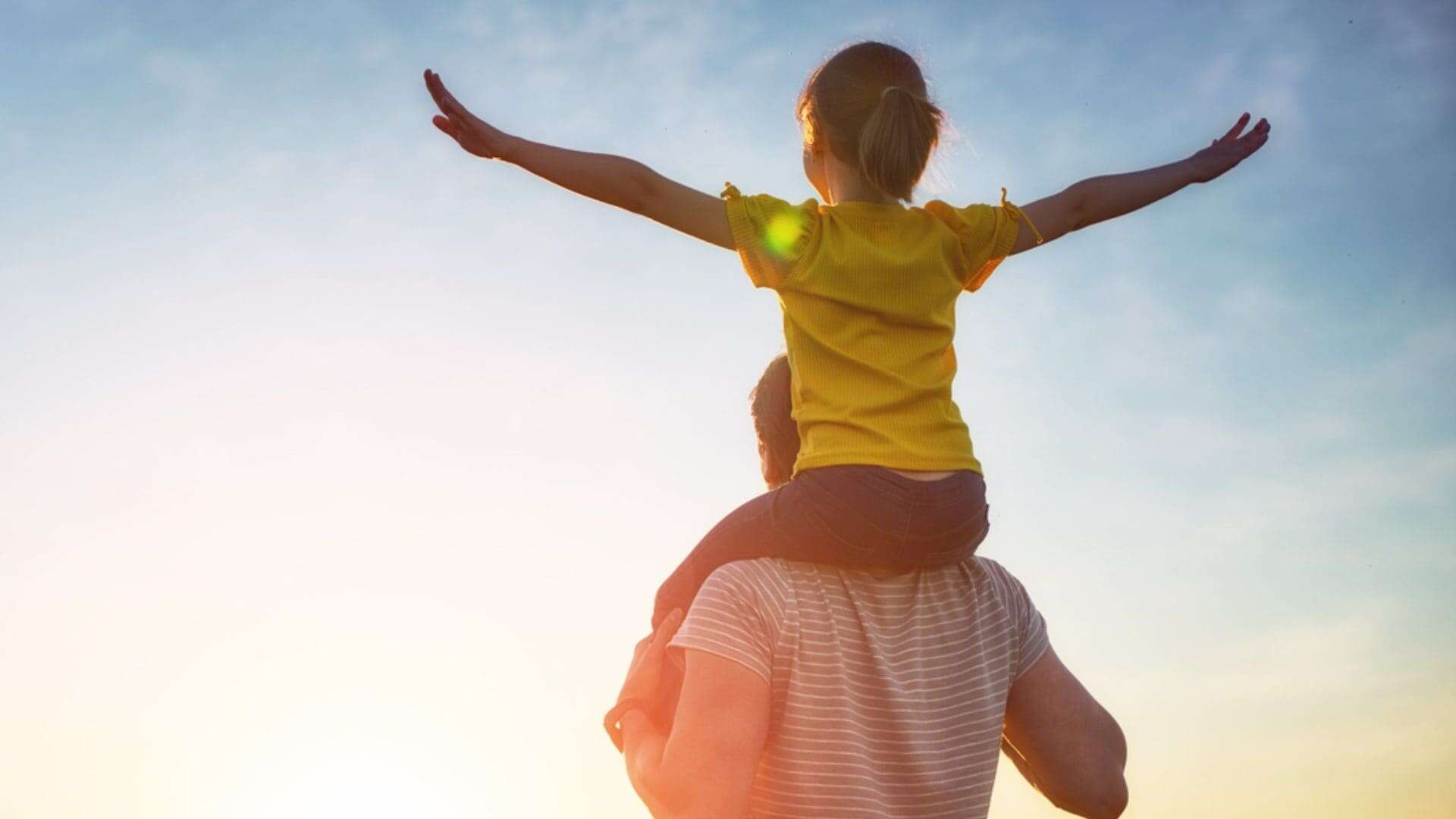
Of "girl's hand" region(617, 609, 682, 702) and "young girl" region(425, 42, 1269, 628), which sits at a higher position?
→ "young girl" region(425, 42, 1269, 628)

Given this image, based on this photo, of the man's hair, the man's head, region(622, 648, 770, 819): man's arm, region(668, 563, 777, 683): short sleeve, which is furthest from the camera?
the man's head

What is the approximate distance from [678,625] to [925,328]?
1117 mm

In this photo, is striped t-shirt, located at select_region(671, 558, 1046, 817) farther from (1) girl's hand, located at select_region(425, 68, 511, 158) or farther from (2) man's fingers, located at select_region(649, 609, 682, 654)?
(1) girl's hand, located at select_region(425, 68, 511, 158)

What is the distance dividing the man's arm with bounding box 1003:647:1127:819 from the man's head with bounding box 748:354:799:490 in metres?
0.97

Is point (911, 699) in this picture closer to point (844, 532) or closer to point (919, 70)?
point (844, 532)

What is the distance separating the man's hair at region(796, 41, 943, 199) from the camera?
3451 millimetres

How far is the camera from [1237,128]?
399cm

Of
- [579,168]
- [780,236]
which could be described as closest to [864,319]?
[780,236]

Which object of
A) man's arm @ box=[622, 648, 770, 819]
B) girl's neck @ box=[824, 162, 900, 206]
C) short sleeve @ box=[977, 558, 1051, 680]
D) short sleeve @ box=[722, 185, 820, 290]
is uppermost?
girl's neck @ box=[824, 162, 900, 206]

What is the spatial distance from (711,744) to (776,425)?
1180mm

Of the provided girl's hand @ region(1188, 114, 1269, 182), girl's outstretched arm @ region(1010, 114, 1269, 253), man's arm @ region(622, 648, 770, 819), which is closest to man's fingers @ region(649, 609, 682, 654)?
man's arm @ region(622, 648, 770, 819)

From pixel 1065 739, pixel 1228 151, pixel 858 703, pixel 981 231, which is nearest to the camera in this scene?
pixel 858 703

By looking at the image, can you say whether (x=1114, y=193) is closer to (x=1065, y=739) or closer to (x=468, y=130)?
(x=1065, y=739)

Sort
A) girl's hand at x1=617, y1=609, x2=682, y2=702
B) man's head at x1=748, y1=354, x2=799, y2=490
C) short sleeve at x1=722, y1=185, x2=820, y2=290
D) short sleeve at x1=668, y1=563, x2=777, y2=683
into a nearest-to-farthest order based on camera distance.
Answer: short sleeve at x1=668, y1=563, x2=777, y2=683
short sleeve at x1=722, y1=185, x2=820, y2=290
girl's hand at x1=617, y1=609, x2=682, y2=702
man's head at x1=748, y1=354, x2=799, y2=490
